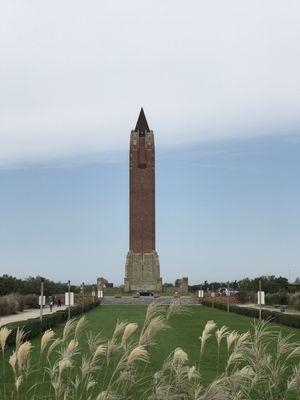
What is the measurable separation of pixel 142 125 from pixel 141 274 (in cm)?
2150

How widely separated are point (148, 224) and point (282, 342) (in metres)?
86.1

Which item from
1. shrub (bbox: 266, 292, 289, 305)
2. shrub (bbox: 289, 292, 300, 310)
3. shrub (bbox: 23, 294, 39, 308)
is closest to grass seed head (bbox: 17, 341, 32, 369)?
shrub (bbox: 289, 292, 300, 310)

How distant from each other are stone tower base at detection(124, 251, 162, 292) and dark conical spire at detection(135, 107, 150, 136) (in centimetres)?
1775

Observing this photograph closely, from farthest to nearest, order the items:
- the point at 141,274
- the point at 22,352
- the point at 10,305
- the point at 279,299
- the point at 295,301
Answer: the point at 141,274 → the point at 279,299 → the point at 295,301 → the point at 10,305 → the point at 22,352

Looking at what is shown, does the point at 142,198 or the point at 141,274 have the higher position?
the point at 142,198

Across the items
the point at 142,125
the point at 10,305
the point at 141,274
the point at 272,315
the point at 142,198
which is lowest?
the point at 272,315

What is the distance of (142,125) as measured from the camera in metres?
92.8

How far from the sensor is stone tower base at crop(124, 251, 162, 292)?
3445 inches

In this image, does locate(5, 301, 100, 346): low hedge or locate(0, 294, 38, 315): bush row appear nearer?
locate(5, 301, 100, 346): low hedge

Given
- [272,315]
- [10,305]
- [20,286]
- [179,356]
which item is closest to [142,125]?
[20,286]

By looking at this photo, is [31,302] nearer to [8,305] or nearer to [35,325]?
[8,305]

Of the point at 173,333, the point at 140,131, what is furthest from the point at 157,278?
the point at 173,333

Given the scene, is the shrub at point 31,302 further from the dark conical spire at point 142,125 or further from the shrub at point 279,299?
the dark conical spire at point 142,125

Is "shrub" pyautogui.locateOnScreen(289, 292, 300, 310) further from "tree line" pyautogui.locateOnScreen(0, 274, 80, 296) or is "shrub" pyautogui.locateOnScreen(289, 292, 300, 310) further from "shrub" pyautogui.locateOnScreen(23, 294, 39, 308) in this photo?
"tree line" pyautogui.locateOnScreen(0, 274, 80, 296)
